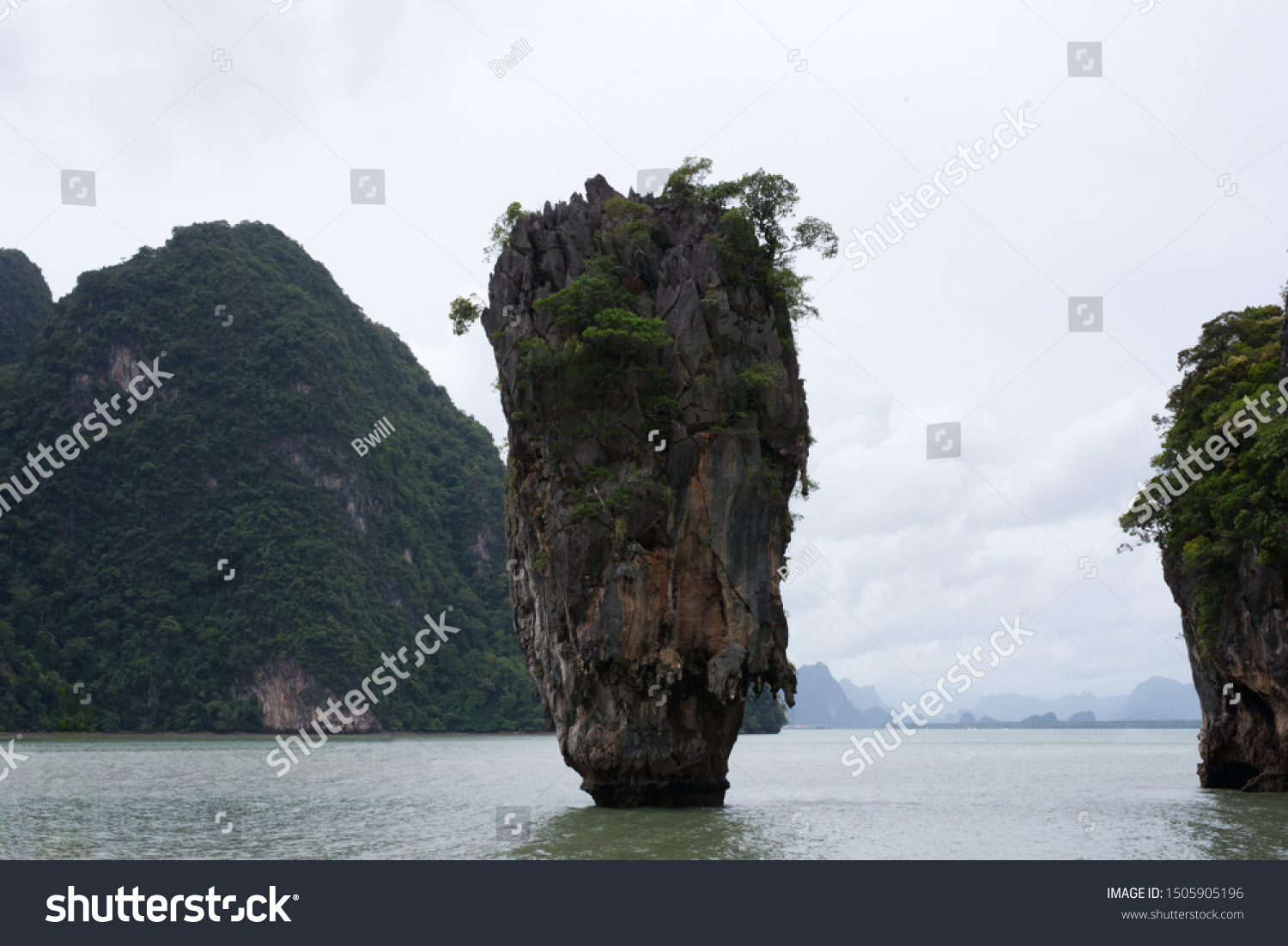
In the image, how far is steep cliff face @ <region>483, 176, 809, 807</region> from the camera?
23.2m

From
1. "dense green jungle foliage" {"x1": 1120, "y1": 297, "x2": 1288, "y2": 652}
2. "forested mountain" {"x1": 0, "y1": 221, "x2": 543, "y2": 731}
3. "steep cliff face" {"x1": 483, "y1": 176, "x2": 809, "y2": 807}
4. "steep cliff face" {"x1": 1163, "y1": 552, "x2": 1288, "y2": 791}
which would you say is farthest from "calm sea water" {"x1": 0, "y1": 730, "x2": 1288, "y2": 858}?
"forested mountain" {"x1": 0, "y1": 221, "x2": 543, "y2": 731}

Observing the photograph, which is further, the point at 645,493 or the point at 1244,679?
the point at 1244,679

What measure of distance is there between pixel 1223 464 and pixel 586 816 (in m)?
18.2

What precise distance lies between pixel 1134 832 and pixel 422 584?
302 ft

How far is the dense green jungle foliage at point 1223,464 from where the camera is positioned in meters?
24.5

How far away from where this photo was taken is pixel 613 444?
937 inches

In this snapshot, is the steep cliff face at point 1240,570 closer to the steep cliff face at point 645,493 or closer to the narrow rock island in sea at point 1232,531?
the narrow rock island in sea at point 1232,531

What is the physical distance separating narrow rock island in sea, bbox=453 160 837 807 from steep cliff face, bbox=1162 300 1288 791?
10.8 m

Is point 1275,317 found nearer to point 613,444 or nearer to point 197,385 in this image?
point 613,444

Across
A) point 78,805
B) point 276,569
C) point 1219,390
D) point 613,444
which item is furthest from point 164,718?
point 1219,390

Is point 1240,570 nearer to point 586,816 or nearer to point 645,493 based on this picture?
point 645,493

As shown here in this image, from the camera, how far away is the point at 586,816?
2277cm

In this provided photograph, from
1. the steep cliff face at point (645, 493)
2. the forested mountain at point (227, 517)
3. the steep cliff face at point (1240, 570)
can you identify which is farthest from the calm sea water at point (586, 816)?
the forested mountain at point (227, 517)

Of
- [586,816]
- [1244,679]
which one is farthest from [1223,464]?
[586,816]
